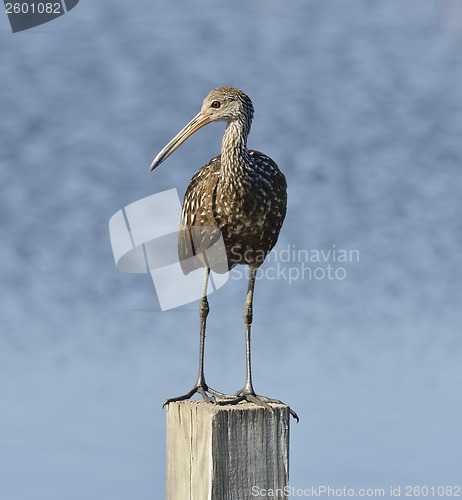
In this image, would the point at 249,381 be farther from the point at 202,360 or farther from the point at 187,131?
the point at 187,131

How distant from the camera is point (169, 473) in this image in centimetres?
486

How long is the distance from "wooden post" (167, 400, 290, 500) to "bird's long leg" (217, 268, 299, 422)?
16 cm

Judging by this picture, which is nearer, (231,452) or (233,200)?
(231,452)

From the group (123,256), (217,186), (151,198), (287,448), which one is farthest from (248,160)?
(287,448)

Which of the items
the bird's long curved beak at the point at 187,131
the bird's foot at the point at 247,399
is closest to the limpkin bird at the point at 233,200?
the bird's long curved beak at the point at 187,131

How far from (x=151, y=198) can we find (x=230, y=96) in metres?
0.98

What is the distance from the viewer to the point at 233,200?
5.94 meters

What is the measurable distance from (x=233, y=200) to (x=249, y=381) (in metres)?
1.28

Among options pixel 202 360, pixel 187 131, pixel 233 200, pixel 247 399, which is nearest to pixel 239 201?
pixel 233 200

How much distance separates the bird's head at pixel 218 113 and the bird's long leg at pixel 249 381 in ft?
3.50

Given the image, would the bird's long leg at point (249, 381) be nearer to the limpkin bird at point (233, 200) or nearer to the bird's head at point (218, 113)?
the limpkin bird at point (233, 200)

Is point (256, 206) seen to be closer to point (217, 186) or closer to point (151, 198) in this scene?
point (217, 186)

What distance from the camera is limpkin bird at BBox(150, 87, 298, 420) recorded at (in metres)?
5.93

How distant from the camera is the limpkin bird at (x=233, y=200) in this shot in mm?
5934
